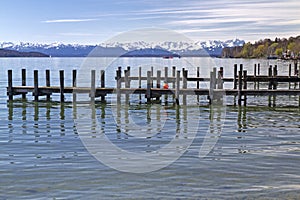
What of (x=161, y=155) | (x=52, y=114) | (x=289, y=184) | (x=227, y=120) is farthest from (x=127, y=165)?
(x=52, y=114)

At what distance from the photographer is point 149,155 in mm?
15633

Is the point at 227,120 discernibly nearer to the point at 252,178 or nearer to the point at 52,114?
the point at 52,114

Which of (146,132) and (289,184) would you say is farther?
(146,132)

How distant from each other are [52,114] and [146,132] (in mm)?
8654

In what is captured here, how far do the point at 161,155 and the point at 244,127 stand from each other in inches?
301

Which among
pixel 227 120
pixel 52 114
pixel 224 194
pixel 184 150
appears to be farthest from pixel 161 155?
pixel 52 114

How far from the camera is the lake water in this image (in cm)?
1166

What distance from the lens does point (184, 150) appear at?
647 inches

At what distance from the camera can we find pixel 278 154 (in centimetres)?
1580

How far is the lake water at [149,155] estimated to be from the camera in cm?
1166

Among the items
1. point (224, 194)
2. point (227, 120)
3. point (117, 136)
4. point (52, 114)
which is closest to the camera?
point (224, 194)

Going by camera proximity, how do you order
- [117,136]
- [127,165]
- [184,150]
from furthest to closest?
[117,136]
[184,150]
[127,165]

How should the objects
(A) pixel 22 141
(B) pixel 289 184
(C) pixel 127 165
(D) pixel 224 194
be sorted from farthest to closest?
(A) pixel 22 141, (C) pixel 127 165, (B) pixel 289 184, (D) pixel 224 194

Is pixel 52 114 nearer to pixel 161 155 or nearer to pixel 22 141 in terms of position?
pixel 22 141
